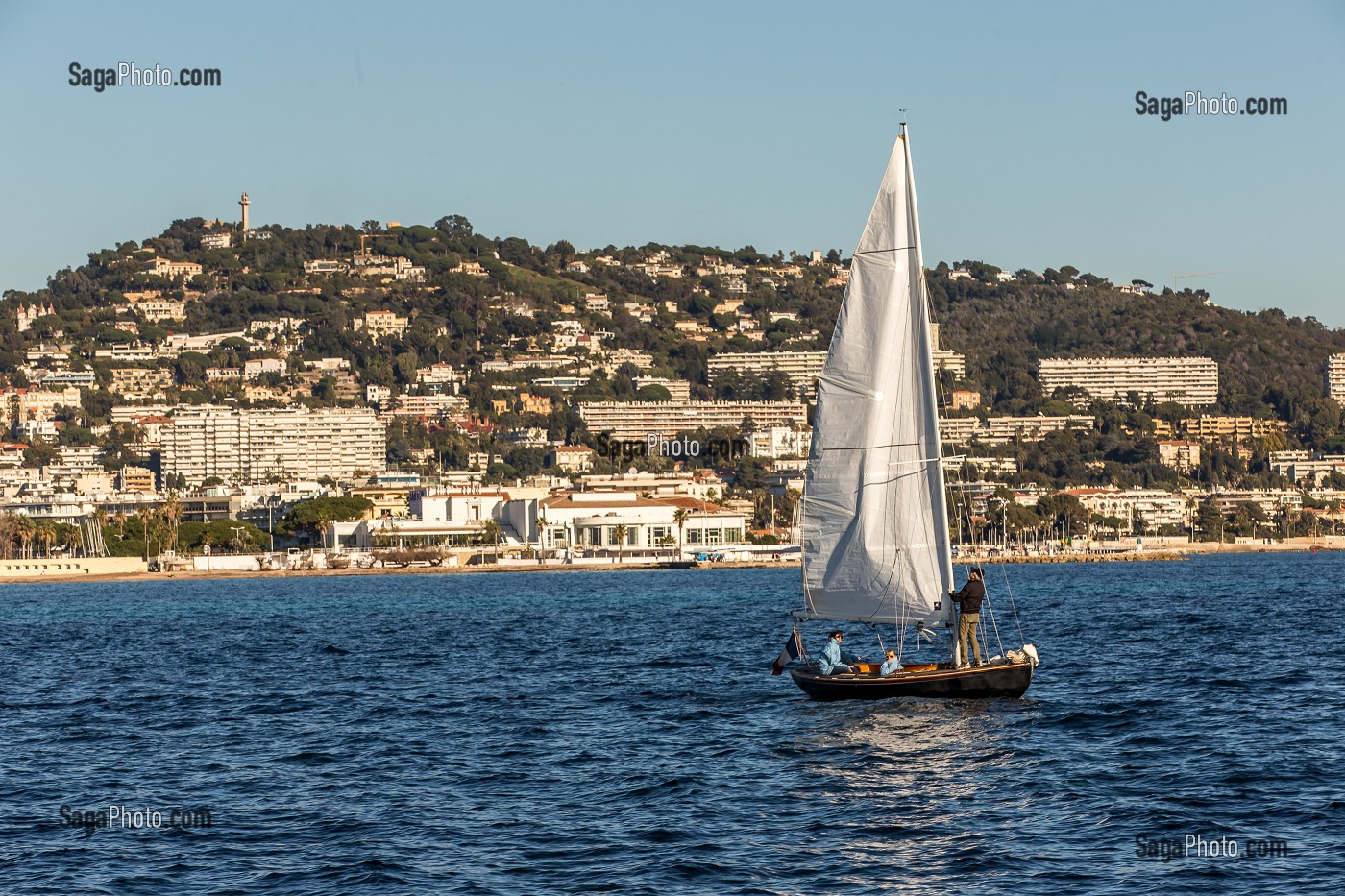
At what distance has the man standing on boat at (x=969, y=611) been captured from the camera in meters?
28.2

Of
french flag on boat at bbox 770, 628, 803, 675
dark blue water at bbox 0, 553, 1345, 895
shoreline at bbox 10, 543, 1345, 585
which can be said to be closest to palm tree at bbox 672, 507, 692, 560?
shoreline at bbox 10, 543, 1345, 585

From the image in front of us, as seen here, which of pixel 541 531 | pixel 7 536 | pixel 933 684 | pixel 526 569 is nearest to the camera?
pixel 933 684

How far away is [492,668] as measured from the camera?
41219mm

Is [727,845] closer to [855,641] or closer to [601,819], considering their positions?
[601,819]

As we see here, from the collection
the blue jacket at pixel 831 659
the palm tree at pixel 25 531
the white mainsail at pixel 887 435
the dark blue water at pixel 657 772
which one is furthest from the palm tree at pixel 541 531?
the white mainsail at pixel 887 435

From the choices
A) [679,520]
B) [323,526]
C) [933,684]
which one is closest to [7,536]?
[323,526]

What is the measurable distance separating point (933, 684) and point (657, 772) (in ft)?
18.7

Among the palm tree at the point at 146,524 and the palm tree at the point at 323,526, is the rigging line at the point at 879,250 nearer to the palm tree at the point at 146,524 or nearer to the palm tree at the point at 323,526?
the palm tree at the point at 146,524

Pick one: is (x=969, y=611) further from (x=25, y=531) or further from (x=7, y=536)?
(x=25, y=531)

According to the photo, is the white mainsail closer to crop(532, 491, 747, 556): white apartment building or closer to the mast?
the mast

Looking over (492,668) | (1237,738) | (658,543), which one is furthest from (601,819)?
(658,543)

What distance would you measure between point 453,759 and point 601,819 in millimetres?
5050

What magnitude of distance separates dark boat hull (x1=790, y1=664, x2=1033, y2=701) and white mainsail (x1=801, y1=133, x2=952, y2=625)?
3.38 feet

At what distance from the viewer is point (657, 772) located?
80.8 ft
